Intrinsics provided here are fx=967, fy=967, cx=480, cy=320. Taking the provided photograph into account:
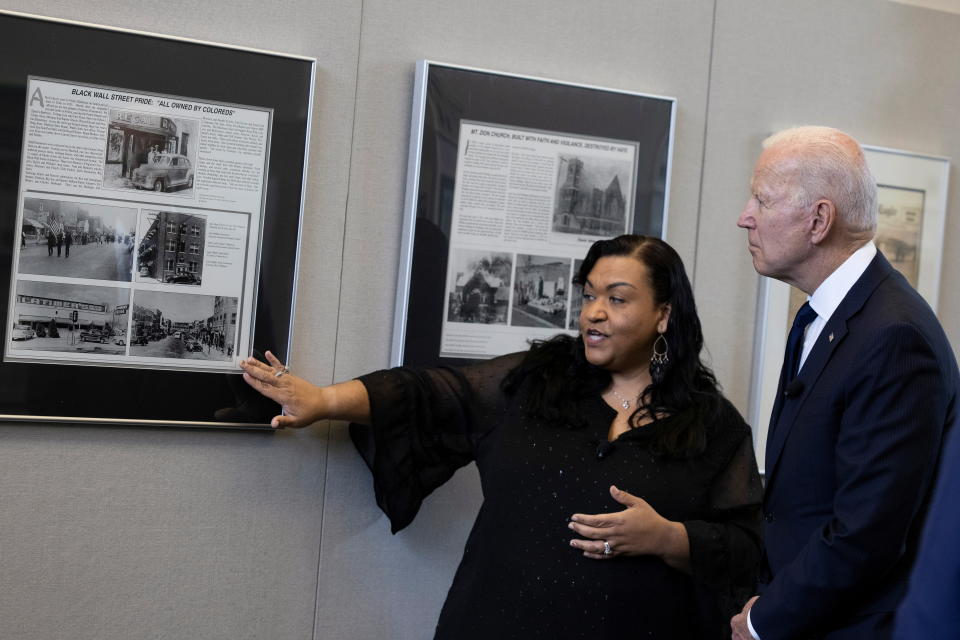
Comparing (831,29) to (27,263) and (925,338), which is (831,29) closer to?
(925,338)

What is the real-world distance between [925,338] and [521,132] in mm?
1288

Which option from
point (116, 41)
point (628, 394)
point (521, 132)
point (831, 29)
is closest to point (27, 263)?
point (116, 41)

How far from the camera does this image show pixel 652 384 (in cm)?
244

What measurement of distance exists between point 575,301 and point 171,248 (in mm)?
1125

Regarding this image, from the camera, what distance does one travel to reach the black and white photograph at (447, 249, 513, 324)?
2664 mm

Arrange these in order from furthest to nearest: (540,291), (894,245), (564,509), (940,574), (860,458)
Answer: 1. (894,245)
2. (540,291)
3. (564,509)
4. (860,458)
5. (940,574)

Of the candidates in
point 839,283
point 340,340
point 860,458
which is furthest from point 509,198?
point 860,458

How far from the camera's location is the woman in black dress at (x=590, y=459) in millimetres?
2244

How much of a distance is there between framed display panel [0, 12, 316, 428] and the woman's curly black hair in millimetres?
668

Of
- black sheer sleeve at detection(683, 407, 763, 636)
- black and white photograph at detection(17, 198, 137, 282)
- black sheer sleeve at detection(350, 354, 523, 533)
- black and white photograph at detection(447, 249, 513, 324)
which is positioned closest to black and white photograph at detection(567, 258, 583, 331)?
black and white photograph at detection(447, 249, 513, 324)

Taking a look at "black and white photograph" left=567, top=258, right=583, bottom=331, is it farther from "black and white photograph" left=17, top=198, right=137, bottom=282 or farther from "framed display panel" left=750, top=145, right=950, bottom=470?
"black and white photograph" left=17, top=198, right=137, bottom=282

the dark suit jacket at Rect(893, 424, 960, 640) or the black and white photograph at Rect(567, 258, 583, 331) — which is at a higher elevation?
the black and white photograph at Rect(567, 258, 583, 331)

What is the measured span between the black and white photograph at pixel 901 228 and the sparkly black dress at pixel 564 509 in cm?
104

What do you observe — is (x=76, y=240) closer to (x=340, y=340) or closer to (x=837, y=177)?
(x=340, y=340)
